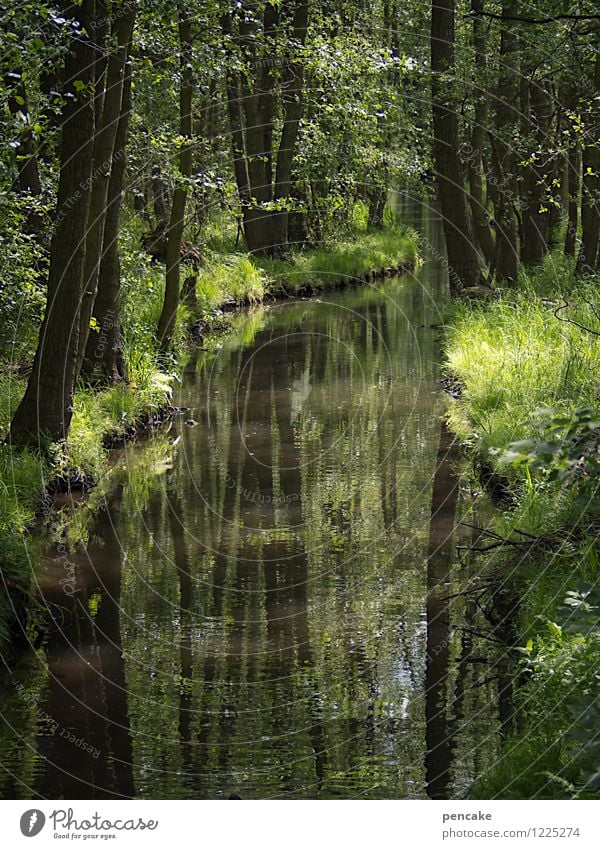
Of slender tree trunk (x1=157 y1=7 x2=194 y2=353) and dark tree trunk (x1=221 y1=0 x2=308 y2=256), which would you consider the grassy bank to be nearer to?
slender tree trunk (x1=157 y1=7 x2=194 y2=353)

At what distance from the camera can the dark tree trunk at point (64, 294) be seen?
10.8m

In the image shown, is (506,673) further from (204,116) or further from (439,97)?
(204,116)

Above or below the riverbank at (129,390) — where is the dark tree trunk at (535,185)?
above

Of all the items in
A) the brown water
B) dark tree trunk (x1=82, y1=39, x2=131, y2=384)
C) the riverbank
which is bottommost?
the brown water

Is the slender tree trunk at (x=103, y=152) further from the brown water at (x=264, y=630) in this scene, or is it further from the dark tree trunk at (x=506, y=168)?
the dark tree trunk at (x=506, y=168)

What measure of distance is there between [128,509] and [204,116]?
57.5ft

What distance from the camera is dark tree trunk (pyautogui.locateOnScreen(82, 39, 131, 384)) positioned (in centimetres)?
1381

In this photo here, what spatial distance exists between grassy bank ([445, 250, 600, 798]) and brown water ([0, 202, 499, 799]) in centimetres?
42

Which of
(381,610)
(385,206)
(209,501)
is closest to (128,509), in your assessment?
(209,501)

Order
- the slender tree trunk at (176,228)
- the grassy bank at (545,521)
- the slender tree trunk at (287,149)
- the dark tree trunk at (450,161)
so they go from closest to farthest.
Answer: the grassy bank at (545,521)
the slender tree trunk at (176,228)
the dark tree trunk at (450,161)
the slender tree trunk at (287,149)

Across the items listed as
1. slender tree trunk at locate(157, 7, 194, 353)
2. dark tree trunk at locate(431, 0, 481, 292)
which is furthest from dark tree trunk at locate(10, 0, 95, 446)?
dark tree trunk at locate(431, 0, 481, 292)

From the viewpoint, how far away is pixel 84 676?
A: 7371 mm

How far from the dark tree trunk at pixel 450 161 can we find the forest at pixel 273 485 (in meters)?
0.06

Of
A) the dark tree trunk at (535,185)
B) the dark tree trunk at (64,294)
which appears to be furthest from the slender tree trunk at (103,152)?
the dark tree trunk at (535,185)
